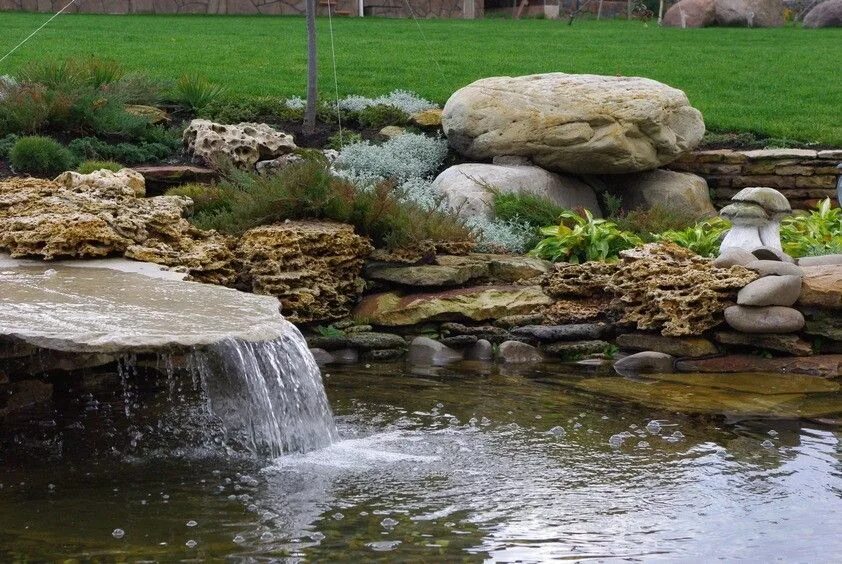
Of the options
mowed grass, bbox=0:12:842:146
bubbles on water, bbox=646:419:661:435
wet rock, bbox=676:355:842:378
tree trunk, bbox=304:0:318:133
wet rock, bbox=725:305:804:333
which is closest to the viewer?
bubbles on water, bbox=646:419:661:435

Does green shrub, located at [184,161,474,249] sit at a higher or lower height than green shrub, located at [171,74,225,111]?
lower

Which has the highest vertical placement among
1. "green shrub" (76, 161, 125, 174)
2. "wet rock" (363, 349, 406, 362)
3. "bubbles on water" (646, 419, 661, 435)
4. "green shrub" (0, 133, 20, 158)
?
"green shrub" (0, 133, 20, 158)

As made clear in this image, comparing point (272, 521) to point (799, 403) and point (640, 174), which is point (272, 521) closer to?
point (799, 403)

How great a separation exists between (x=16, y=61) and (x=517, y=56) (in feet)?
24.8

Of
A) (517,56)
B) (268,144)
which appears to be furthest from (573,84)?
Answer: (517,56)

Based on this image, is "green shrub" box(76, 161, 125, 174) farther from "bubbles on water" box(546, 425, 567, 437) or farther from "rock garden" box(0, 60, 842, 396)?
"bubbles on water" box(546, 425, 567, 437)

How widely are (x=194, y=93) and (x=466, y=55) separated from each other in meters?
6.58

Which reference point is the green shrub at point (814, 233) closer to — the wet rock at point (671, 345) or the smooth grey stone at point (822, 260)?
the smooth grey stone at point (822, 260)

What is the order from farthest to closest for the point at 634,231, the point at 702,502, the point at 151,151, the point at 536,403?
the point at 151,151 → the point at 634,231 → the point at 536,403 → the point at 702,502

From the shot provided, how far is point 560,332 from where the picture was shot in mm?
8586

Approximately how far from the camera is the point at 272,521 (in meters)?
4.79

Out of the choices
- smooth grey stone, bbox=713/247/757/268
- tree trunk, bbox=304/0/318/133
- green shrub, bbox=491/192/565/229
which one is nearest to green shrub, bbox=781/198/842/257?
smooth grey stone, bbox=713/247/757/268

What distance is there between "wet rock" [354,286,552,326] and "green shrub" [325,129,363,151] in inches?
137

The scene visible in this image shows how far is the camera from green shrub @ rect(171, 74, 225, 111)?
12797 mm
